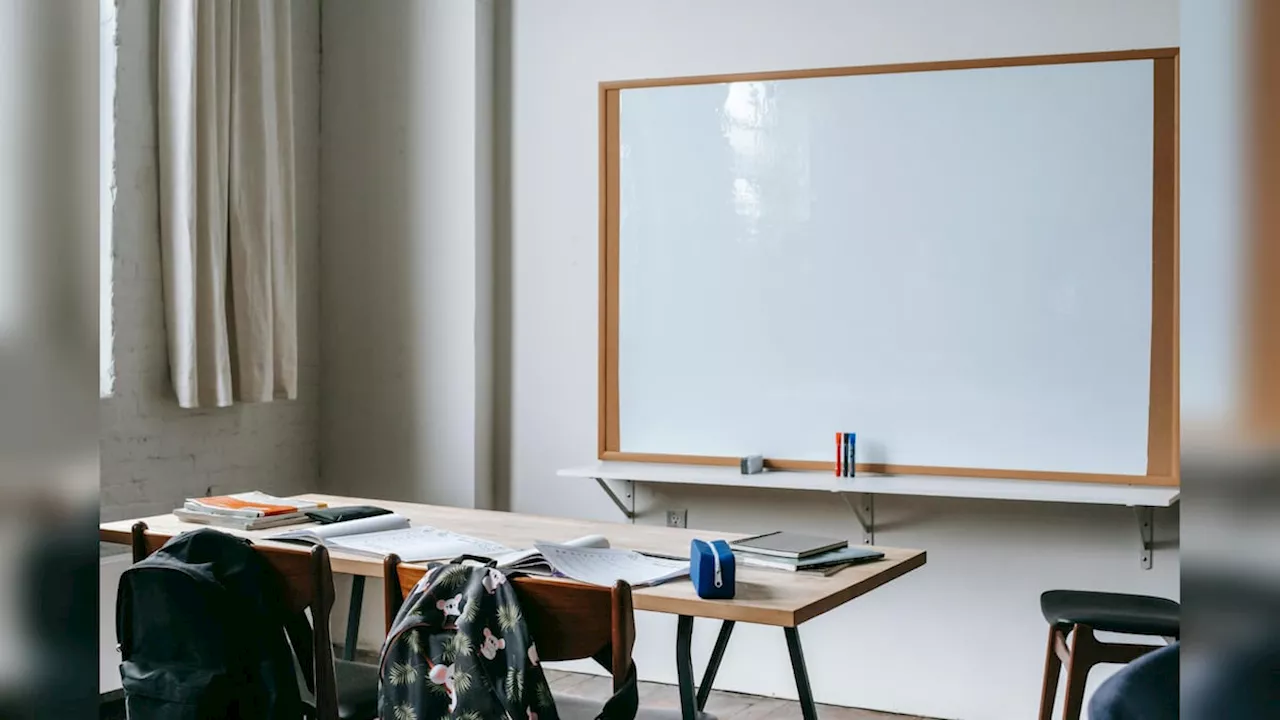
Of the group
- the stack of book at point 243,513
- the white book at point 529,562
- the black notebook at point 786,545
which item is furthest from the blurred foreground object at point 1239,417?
the stack of book at point 243,513

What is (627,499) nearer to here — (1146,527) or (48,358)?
(1146,527)

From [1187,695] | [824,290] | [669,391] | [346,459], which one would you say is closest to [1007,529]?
[824,290]

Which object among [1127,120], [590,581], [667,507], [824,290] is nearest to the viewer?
[590,581]

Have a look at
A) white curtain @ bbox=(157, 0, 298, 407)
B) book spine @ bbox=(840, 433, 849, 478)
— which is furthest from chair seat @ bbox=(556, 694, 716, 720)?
white curtain @ bbox=(157, 0, 298, 407)

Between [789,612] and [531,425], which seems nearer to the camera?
[789,612]

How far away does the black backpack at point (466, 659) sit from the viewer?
190 cm

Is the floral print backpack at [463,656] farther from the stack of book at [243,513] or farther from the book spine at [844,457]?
the book spine at [844,457]

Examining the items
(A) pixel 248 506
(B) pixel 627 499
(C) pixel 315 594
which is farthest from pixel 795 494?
(C) pixel 315 594

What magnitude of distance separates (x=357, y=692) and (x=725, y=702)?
6.05ft

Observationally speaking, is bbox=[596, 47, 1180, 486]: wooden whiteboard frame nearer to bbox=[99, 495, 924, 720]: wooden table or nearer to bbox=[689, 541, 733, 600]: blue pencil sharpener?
bbox=[99, 495, 924, 720]: wooden table

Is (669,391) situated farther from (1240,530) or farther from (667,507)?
(1240,530)

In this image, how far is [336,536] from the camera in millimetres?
2764

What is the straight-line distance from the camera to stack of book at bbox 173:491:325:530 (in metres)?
2.93

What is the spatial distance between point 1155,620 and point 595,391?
213 cm
